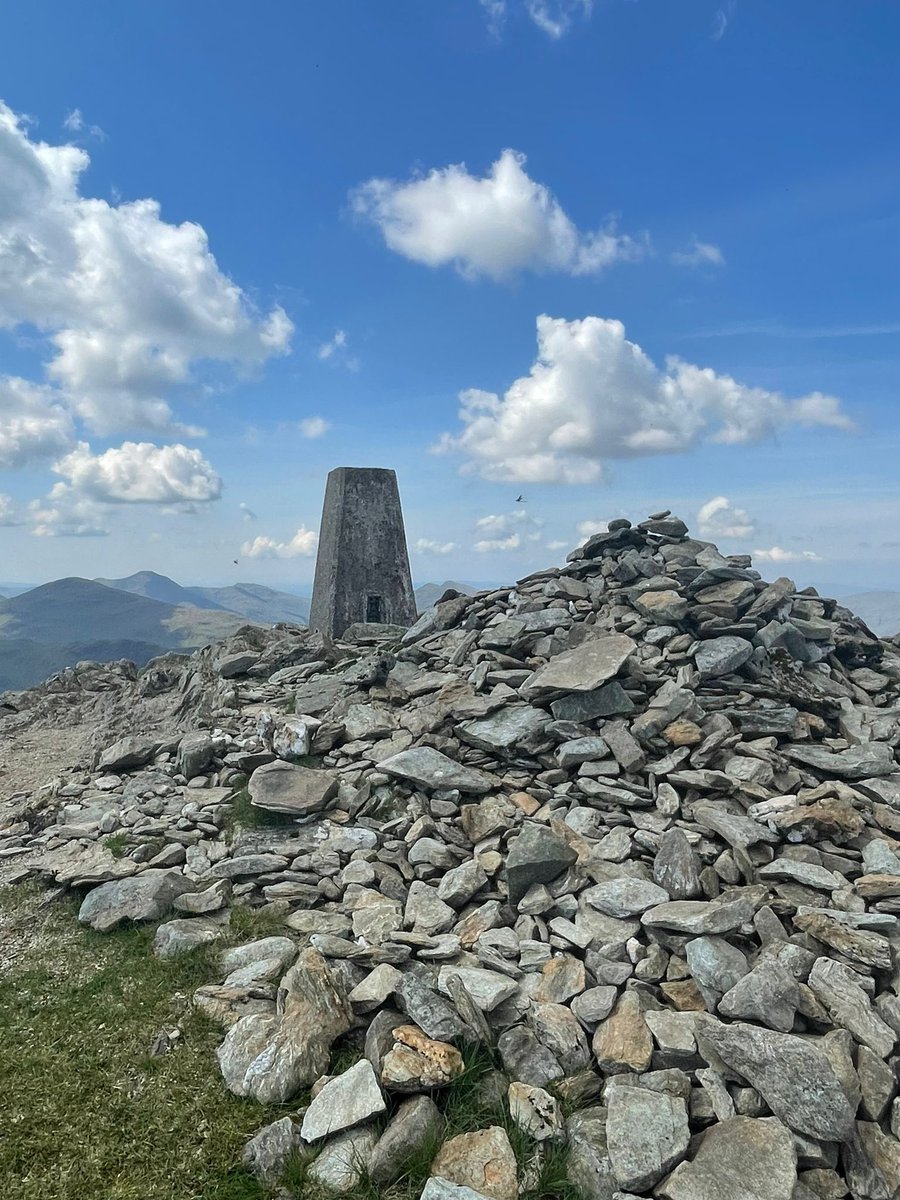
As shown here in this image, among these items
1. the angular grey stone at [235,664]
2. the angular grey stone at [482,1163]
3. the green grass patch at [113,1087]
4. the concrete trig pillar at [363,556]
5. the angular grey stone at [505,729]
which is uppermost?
the concrete trig pillar at [363,556]

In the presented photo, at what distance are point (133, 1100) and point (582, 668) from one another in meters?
6.87

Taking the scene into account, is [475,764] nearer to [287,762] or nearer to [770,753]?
[287,762]

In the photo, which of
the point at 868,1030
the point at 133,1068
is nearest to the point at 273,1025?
the point at 133,1068

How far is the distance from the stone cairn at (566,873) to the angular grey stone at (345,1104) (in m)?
0.02

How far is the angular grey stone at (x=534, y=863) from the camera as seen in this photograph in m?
7.23

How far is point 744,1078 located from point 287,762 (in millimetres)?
6928

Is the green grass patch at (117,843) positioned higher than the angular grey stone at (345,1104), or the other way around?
the green grass patch at (117,843)

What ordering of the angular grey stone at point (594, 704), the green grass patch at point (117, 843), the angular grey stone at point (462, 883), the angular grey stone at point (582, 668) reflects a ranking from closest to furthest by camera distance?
the angular grey stone at point (462, 883)
the green grass patch at point (117, 843)
the angular grey stone at point (594, 704)
the angular grey stone at point (582, 668)

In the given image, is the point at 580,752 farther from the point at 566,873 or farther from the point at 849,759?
the point at 849,759

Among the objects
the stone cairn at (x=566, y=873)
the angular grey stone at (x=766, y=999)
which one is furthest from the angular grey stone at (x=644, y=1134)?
the angular grey stone at (x=766, y=999)

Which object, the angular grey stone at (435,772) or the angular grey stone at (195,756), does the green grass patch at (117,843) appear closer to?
the angular grey stone at (195,756)

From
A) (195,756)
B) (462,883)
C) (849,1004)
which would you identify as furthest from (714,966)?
(195,756)

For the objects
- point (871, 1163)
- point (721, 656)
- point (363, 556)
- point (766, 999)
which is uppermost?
point (363, 556)

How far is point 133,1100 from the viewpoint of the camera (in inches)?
205
